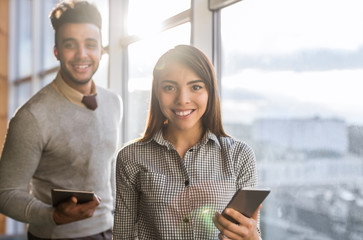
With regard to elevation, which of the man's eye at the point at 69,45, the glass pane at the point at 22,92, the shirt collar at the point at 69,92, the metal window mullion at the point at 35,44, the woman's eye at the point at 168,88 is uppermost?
the metal window mullion at the point at 35,44

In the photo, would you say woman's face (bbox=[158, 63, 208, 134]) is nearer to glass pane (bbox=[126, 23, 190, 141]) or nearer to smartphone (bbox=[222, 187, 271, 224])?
smartphone (bbox=[222, 187, 271, 224])

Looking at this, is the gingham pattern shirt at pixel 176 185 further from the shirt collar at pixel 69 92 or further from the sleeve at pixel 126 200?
the shirt collar at pixel 69 92

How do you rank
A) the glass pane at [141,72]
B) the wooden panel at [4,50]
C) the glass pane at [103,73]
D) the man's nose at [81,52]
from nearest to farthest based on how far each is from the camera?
the man's nose at [81,52] → the glass pane at [141,72] → the glass pane at [103,73] → the wooden panel at [4,50]

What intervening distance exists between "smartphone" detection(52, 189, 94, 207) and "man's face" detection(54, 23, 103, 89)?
66 centimetres

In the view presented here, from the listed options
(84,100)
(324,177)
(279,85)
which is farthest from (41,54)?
(324,177)

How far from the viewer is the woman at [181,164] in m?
1.36

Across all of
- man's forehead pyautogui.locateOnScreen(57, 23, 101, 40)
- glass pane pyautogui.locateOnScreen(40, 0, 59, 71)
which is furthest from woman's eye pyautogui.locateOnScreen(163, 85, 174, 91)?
glass pane pyautogui.locateOnScreen(40, 0, 59, 71)

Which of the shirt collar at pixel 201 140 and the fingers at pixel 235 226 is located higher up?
the shirt collar at pixel 201 140

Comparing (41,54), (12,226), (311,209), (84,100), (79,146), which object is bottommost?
(12,226)

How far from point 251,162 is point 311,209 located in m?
0.58

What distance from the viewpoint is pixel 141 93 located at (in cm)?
335

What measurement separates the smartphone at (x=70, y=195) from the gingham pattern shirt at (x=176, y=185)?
0.58 ft

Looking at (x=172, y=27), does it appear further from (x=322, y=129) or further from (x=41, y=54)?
(x=41, y=54)

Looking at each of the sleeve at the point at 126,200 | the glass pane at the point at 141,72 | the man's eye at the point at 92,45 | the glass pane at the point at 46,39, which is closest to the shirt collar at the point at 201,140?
the sleeve at the point at 126,200
